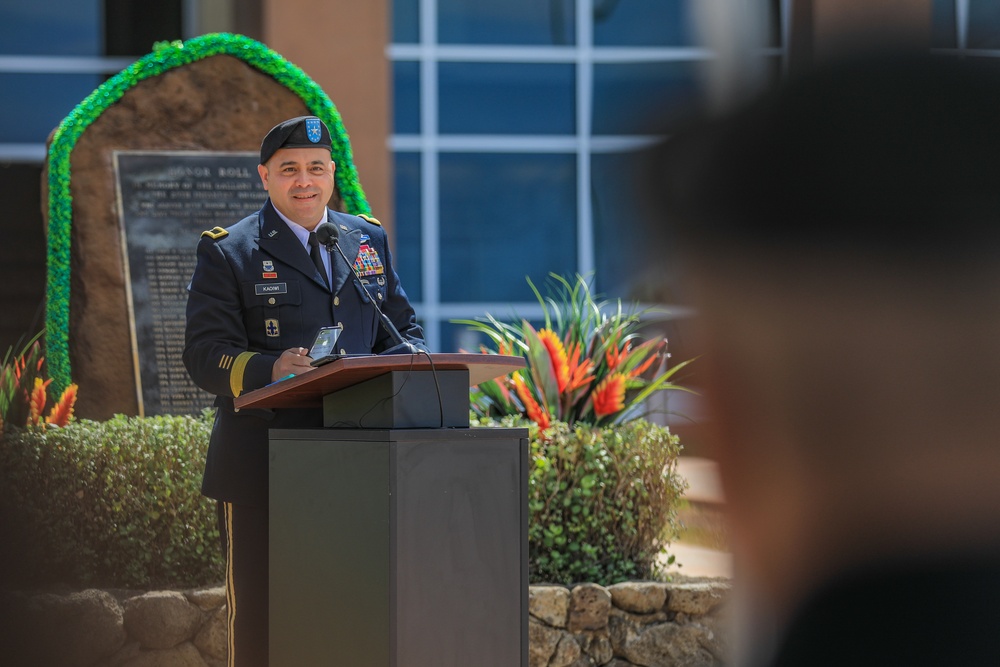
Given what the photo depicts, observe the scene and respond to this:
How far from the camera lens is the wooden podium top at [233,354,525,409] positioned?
259 centimetres

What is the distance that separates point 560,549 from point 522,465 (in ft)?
8.12

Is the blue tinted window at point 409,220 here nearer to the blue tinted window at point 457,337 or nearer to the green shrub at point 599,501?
the blue tinted window at point 457,337

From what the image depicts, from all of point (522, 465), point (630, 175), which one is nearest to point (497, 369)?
point (522, 465)

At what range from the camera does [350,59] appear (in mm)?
7328

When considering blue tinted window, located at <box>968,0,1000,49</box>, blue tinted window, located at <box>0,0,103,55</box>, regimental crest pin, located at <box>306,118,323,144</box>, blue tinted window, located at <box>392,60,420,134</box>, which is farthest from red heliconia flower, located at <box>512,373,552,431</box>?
blue tinted window, located at <box>0,0,103,55</box>

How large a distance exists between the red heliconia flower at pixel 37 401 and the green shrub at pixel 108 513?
10.5 inches

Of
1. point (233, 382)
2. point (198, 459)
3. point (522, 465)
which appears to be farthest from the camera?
point (198, 459)

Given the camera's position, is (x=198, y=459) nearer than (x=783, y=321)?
No

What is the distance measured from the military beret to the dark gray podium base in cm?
92

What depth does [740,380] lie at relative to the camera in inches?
46.4

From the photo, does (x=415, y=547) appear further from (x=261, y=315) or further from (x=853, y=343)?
(x=853, y=343)

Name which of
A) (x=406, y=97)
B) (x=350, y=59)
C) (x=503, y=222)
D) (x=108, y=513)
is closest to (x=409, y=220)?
(x=503, y=222)

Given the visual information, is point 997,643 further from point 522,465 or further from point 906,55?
point 522,465

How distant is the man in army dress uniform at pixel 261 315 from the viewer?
323 cm
